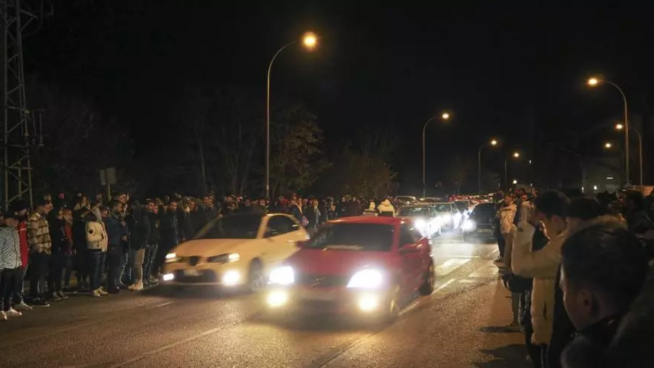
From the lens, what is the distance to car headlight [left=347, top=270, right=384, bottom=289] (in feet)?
34.0

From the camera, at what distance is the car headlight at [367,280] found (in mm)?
10359

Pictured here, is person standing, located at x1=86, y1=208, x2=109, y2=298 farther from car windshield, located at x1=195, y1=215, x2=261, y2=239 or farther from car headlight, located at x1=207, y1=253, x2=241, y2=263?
car headlight, located at x1=207, y1=253, x2=241, y2=263

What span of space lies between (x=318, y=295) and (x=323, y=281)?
0.72ft

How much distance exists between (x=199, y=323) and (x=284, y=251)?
477 centimetres

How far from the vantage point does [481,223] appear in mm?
29359

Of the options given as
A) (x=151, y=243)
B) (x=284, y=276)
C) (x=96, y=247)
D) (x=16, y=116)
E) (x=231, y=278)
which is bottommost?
(x=231, y=278)

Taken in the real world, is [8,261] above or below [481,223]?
above

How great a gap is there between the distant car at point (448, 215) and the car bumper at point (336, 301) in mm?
21431

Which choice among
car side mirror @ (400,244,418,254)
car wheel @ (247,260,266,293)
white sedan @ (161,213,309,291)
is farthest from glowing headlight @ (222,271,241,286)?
car side mirror @ (400,244,418,254)

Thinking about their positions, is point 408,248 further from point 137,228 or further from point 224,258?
point 137,228

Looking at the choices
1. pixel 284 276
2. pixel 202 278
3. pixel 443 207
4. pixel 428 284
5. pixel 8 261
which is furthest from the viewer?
pixel 443 207

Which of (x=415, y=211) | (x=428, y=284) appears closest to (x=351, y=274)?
(x=428, y=284)

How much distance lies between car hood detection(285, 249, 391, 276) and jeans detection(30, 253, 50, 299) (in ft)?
15.6

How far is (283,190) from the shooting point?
4525 cm
